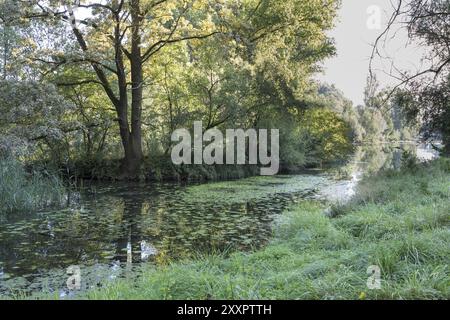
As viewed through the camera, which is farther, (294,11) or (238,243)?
(294,11)

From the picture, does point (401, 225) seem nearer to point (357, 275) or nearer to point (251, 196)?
point (357, 275)

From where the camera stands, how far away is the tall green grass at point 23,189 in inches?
376

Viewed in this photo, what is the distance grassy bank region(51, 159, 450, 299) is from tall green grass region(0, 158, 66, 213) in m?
5.77

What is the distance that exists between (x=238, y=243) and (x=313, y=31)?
19.2 m

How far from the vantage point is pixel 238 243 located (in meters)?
7.25

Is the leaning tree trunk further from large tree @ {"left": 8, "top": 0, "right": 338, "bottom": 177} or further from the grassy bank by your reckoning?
the grassy bank

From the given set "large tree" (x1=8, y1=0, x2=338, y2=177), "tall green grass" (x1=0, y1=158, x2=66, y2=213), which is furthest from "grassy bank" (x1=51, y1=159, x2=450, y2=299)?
"large tree" (x1=8, y1=0, x2=338, y2=177)

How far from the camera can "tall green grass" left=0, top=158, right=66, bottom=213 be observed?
9547 millimetres

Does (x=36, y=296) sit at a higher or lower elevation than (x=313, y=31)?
lower

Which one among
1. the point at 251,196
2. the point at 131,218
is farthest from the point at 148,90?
the point at 131,218

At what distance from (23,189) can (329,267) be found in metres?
8.13

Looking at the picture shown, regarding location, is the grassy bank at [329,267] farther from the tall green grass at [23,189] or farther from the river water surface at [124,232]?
the tall green grass at [23,189]
